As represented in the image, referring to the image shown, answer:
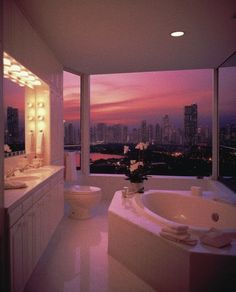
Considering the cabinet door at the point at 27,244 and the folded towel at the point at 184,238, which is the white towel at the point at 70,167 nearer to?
the cabinet door at the point at 27,244

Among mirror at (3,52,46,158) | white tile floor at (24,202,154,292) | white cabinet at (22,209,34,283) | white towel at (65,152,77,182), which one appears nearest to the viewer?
white cabinet at (22,209,34,283)

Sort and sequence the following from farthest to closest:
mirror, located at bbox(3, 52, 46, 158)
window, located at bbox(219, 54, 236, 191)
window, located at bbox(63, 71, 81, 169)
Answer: window, located at bbox(63, 71, 81, 169)
window, located at bbox(219, 54, 236, 191)
mirror, located at bbox(3, 52, 46, 158)

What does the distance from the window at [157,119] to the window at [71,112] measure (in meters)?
0.33

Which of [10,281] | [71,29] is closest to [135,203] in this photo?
[10,281]

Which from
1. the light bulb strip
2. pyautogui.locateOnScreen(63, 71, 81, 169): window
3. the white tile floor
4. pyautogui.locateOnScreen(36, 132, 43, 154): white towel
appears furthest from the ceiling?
the white tile floor

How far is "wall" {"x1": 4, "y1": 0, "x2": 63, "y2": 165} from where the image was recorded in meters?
2.11

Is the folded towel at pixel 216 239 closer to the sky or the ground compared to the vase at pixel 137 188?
closer to the ground

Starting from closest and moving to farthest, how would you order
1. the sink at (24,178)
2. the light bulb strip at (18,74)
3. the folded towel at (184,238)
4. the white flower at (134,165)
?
the folded towel at (184,238)
the light bulb strip at (18,74)
the sink at (24,178)
the white flower at (134,165)

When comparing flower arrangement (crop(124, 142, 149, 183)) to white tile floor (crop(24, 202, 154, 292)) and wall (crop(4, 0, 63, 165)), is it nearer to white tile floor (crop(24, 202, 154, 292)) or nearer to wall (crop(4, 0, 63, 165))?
white tile floor (crop(24, 202, 154, 292))

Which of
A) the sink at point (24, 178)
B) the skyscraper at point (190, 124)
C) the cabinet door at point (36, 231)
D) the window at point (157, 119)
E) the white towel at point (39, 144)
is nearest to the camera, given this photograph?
the cabinet door at point (36, 231)

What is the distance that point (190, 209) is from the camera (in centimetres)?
310

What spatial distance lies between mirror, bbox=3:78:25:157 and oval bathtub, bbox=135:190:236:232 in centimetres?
160

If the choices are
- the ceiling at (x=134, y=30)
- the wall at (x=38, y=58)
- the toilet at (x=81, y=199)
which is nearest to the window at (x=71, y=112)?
the wall at (x=38, y=58)

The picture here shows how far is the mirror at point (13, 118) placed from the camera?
107 inches
